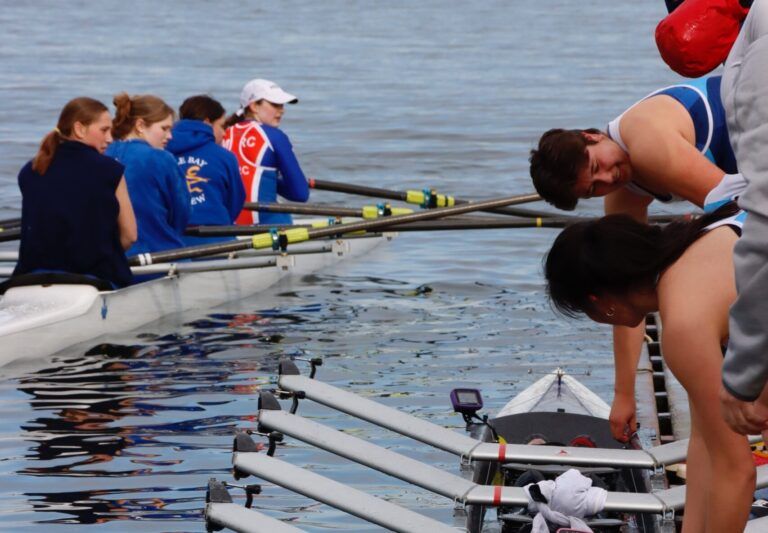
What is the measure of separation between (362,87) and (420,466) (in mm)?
25378

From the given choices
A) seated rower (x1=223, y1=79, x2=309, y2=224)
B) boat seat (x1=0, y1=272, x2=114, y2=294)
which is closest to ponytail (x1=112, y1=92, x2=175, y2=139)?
boat seat (x1=0, y1=272, x2=114, y2=294)

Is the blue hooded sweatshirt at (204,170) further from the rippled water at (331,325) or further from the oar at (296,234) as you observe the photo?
the rippled water at (331,325)

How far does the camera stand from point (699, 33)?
4621 mm

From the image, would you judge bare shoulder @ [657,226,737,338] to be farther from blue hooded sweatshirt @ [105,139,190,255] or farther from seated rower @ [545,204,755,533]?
blue hooded sweatshirt @ [105,139,190,255]

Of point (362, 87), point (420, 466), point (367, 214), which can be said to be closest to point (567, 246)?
point (420, 466)

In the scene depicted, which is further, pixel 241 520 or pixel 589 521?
pixel 589 521

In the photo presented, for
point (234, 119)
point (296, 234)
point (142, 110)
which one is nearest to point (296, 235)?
point (296, 234)

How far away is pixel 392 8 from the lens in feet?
192

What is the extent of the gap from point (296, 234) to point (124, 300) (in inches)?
50.0

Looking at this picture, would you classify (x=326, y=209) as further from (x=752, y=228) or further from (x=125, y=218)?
(x=752, y=228)

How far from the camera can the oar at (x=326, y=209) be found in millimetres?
10555

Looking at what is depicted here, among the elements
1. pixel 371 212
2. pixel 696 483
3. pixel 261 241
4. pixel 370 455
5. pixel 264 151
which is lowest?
pixel 370 455

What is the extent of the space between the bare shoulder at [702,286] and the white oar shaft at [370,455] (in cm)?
155

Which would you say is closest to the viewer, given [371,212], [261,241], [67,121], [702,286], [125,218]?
[702,286]
